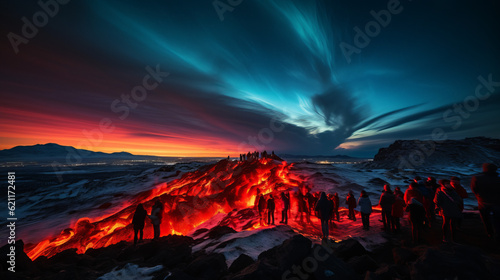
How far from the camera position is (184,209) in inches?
747

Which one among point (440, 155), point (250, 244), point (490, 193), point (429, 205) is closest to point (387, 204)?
point (429, 205)

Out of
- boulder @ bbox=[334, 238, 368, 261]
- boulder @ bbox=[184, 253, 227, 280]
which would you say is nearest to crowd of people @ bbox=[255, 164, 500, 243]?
boulder @ bbox=[334, 238, 368, 261]

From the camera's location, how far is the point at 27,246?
1698cm

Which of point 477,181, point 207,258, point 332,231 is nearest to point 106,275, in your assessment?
point 207,258

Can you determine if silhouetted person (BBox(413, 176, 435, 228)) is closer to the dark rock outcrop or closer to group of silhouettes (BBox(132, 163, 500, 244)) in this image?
group of silhouettes (BBox(132, 163, 500, 244))

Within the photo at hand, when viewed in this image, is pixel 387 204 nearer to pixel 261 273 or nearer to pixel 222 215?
pixel 261 273

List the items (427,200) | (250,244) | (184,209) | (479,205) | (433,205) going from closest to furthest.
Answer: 1. (479,205)
2. (250,244)
3. (427,200)
4. (433,205)
5. (184,209)

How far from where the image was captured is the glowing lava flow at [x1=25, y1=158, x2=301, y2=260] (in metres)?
16.3

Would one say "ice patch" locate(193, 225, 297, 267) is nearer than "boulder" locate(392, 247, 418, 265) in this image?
No

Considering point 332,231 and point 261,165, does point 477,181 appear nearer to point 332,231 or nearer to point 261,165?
point 332,231

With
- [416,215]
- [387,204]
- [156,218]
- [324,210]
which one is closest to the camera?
[416,215]

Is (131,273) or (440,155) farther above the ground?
(440,155)

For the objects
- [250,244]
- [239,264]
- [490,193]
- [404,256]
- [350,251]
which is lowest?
[250,244]

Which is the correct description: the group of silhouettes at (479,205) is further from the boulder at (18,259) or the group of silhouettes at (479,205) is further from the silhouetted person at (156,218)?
the boulder at (18,259)
